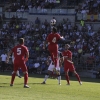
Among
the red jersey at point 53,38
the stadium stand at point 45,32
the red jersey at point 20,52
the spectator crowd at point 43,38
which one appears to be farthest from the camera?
the spectator crowd at point 43,38

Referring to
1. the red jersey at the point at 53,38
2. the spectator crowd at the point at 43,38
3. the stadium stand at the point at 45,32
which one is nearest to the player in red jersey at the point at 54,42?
the red jersey at the point at 53,38

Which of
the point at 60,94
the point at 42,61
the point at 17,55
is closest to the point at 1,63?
the point at 42,61

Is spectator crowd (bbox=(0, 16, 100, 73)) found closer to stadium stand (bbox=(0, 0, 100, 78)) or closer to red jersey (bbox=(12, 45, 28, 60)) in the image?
stadium stand (bbox=(0, 0, 100, 78))

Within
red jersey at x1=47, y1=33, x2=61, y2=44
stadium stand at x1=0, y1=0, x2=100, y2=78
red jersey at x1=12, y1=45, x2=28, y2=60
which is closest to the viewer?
red jersey at x1=12, y1=45, x2=28, y2=60

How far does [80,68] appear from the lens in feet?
117

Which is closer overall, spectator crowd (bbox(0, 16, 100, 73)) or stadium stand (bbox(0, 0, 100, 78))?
stadium stand (bbox(0, 0, 100, 78))

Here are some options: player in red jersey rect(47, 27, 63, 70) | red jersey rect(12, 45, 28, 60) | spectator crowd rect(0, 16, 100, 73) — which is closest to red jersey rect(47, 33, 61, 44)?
player in red jersey rect(47, 27, 63, 70)

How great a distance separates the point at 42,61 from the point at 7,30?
851 centimetres

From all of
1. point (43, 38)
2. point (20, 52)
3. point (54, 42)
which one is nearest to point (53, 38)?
point (54, 42)

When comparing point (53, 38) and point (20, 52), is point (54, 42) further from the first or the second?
point (20, 52)

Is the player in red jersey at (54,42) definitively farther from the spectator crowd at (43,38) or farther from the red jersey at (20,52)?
the spectator crowd at (43,38)

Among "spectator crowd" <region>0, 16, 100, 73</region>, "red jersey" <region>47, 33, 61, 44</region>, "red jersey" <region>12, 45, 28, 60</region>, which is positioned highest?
"red jersey" <region>47, 33, 61, 44</region>

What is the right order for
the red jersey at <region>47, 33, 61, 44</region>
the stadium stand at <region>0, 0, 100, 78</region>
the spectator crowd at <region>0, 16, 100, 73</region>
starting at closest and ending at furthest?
the red jersey at <region>47, 33, 61, 44</region> < the stadium stand at <region>0, 0, 100, 78</region> < the spectator crowd at <region>0, 16, 100, 73</region>

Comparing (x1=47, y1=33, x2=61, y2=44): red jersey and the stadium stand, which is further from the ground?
(x1=47, y1=33, x2=61, y2=44): red jersey
